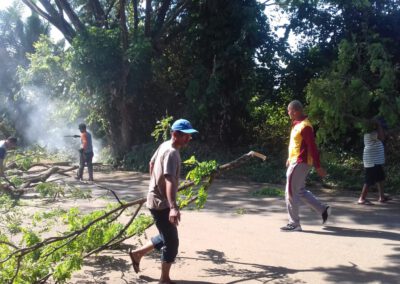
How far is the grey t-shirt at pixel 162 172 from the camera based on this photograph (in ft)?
14.1

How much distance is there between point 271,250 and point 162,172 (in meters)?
2.04

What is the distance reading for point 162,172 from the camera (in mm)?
4398

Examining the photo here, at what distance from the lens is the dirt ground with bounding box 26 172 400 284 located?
15.8 feet

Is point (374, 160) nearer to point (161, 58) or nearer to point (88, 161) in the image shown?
point (88, 161)

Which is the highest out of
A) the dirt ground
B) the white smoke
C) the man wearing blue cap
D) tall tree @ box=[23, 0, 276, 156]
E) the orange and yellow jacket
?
tall tree @ box=[23, 0, 276, 156]

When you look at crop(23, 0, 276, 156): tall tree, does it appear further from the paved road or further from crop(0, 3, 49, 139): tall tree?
crop(0, 3, 49, 139): tall tree

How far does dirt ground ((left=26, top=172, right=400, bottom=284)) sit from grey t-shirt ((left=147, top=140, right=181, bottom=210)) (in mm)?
896

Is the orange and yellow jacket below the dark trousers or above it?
above

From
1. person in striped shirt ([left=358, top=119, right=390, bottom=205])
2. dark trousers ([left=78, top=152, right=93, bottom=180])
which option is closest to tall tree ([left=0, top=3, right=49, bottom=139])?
dark trousers ([left=78, top=152, right=93, bottom=180])

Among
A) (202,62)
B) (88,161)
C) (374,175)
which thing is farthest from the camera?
(202,62)

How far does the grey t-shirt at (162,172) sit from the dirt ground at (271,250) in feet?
2.94

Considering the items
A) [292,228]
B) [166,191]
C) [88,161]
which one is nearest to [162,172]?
[166,191]

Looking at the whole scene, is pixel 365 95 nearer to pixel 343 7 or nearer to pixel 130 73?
pixel 343 7

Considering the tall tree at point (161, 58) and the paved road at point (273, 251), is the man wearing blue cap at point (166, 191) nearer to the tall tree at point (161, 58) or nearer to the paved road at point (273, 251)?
the paved road at point (273, 251)
